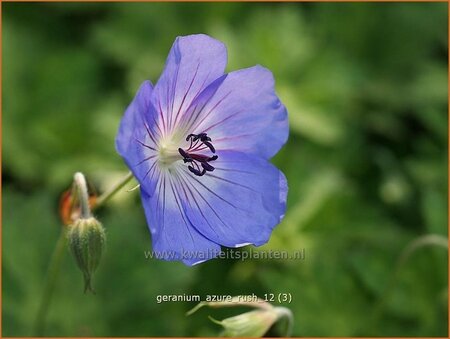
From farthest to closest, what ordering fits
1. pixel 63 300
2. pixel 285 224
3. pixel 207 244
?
pixel 285 224 → pixel 63 300 → pixel 207 244

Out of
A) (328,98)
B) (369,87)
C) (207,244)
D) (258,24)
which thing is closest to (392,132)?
(369,87)

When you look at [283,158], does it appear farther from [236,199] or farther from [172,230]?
[172,230]

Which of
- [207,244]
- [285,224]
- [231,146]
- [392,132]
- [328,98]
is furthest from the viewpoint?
[392,132]

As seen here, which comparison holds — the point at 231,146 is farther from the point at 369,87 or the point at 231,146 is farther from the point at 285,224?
the point at 369,87

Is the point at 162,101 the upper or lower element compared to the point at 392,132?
lower

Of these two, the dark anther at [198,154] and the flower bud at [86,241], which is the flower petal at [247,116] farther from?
the flower bud at [86,241]

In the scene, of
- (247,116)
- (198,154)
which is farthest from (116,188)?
(247,116)
